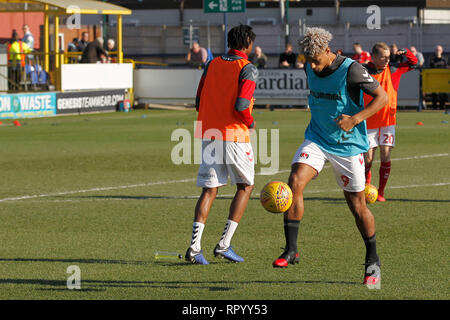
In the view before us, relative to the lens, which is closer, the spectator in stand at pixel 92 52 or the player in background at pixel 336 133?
the player in background at pixel 336 133

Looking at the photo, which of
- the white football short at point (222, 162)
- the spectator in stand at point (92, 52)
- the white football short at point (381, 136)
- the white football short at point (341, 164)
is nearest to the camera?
the white football short at point (341, 164)

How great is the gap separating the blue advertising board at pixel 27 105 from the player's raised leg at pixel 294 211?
66.7ft

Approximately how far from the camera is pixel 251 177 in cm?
894

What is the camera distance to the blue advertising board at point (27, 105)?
27.5 m

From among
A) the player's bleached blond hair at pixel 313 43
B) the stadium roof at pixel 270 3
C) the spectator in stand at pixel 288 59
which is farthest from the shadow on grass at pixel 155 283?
the stadium roof at pixel 270 3

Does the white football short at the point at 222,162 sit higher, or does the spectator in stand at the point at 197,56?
the spectator in stand at the point at 197,56

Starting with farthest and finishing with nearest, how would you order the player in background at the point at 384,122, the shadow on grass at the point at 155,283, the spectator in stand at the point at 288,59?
the spectator in stand at the point at 288,59
the player in background at the point at 384,122
the shadow on grass at the point at 155,283

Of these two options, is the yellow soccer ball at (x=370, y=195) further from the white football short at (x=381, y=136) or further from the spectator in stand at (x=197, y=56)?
the spectator in stand at (x=197, y=56)

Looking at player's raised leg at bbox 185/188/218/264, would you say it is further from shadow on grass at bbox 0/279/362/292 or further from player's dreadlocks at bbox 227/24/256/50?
player's dreadlocks at bbox 227/24/256/50

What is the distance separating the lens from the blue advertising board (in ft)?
90.4

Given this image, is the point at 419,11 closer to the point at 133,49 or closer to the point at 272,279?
the point at 133,49

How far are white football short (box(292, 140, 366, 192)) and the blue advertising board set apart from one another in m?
20.4

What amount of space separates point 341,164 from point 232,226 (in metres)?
1.31
